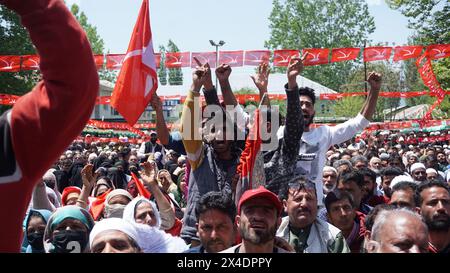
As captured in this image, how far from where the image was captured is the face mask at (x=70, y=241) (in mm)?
3848

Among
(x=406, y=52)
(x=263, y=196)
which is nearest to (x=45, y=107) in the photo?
(x=263, y=196)

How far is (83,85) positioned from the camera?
1636 mm

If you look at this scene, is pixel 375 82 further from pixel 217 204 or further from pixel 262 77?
pixel 217 204

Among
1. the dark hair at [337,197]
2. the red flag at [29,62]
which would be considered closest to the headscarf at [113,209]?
the dark hair at [337,197]

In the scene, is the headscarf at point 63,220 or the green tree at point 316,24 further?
the green tree at point 316,24

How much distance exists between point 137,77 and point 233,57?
12.9m

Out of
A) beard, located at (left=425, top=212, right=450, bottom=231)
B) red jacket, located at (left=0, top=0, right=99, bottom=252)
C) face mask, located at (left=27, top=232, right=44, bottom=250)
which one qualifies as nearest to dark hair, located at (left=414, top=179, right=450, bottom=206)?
beard, located at (left=425, top=212, right=450, bottom=231)

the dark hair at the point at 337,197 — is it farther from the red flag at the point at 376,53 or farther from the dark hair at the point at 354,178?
the red flag at the point at 376,53

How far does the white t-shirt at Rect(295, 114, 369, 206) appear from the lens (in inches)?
200

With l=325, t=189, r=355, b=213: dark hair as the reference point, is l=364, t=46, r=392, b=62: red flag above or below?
above

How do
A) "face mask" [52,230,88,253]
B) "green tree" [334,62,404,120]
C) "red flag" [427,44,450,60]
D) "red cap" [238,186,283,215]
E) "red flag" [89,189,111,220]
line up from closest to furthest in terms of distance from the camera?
1. "red cap" [238,186,283,215]
2. "face mask" [52,230,88,253]
3. "red flag" [89,189,111,220]
4. "red flag" [427,44,450,60]
5. "green tree" [334,62,404,120]

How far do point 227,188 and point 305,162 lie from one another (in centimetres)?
83

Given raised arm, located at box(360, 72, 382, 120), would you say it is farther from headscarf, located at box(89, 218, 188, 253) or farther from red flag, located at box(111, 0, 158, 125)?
headscarf, located at box(89, 218, 188, 253)

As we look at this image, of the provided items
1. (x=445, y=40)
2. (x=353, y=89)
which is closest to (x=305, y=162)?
(x=445, y=40)
